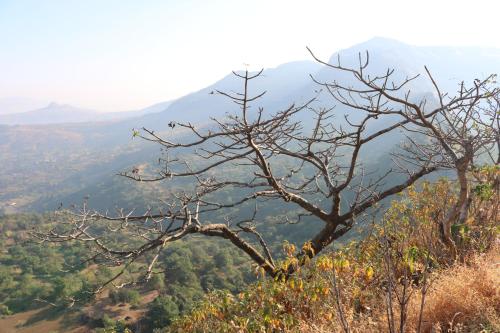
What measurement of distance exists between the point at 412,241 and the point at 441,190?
926mm

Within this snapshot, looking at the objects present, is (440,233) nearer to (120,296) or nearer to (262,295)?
(262,295)

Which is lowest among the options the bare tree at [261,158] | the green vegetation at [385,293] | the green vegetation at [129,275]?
the green vegetation at [129,275]

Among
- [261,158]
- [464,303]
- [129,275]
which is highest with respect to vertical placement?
[261,158]

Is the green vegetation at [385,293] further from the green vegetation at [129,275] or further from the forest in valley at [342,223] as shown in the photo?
the green vegetation at [129,275]

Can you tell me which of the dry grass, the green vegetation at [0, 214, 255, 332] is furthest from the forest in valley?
the green vegetation at [0, 214, 255, 332]

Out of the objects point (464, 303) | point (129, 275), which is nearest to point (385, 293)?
point (464, 303)

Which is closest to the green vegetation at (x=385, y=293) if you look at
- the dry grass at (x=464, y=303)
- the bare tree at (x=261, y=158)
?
the dry grass at (x=464, y=303)

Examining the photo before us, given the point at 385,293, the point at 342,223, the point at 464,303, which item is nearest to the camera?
the point at 464,303

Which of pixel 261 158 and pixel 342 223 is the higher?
pixel 261 158

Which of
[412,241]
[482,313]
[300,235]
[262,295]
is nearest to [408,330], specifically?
[482,313]

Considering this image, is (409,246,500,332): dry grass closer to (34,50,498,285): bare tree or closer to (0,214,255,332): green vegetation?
(34,50,498,285): bare tree

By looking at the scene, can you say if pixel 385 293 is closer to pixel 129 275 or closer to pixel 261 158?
pixel 261 158

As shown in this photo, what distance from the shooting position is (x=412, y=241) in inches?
220

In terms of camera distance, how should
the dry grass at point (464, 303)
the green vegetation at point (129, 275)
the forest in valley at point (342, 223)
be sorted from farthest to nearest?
the green vegetation at point (129, 275)
the forest in valley at point (342, 223)
the dry grass at point (464, 303)
